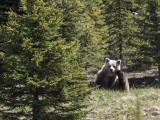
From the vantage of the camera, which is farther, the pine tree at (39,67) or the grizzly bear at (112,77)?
the grizzly bear at (112,77)

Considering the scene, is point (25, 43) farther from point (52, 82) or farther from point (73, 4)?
point (73, 4)

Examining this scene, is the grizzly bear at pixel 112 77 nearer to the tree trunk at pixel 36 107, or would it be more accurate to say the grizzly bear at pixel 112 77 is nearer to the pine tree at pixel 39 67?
the pine tree at pixel 39 67

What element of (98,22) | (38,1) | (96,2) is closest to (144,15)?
(38,1)

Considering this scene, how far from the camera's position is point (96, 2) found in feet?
146

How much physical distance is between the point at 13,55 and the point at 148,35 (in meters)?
15.7

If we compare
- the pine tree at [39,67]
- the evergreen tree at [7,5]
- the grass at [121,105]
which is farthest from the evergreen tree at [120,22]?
the pine tree at [39,67]

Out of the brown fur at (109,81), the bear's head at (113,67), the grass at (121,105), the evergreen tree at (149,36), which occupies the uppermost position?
the evergreen tree at (149,36)

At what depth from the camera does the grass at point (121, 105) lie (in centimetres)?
1180

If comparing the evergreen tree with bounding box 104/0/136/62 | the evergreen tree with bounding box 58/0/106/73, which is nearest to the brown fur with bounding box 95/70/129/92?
the evergreen tree with bounding box 58/0/106/73

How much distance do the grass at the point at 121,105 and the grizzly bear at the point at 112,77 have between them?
4.74 feet

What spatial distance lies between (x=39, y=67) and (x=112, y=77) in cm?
897

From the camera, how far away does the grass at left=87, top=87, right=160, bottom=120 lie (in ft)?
38.7

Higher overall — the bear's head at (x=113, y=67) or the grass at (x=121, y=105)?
the bear's head at (x=113, y=67)

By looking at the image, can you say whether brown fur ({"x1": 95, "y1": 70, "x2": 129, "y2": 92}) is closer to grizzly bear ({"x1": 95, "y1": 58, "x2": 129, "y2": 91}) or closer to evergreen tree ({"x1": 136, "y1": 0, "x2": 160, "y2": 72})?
grizzly bear ({"x1": 95, "y1": 58, "x2": 129, "y2": 91})
